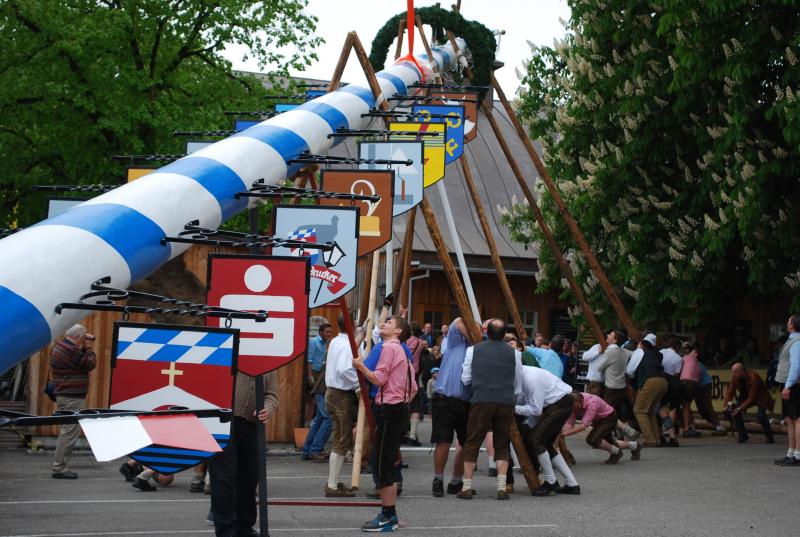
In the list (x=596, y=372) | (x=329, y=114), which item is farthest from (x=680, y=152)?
(x=329, y=114)

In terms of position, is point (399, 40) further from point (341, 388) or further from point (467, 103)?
point (341, 388)

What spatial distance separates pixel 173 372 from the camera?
5340 millimetres

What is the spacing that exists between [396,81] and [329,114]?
6.27 metres

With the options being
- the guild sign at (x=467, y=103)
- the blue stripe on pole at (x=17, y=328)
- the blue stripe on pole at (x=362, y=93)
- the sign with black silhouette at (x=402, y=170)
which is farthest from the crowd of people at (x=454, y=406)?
the blue stripe on pole at (x=17, y=328)

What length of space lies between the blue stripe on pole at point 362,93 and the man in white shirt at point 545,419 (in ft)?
11.2

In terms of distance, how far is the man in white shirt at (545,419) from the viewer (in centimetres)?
1378

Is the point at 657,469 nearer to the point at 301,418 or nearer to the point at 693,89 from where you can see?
the point at 301,418

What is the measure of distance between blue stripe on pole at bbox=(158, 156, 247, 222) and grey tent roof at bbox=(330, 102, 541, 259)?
29503mm

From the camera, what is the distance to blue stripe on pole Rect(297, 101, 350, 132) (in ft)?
33.9

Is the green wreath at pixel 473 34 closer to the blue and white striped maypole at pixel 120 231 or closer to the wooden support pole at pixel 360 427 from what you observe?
the wooden support pole at pixel 360 427

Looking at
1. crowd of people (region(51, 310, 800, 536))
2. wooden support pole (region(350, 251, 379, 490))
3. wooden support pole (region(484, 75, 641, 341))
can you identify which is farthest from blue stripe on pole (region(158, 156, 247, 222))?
wooden support pole (region(484, 75, 641, 341))

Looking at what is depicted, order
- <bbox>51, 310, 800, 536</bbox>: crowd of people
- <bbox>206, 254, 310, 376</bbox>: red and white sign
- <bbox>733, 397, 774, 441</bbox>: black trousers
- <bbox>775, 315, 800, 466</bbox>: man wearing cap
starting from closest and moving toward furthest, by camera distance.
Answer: <bbox>206, 254, 310, 376</bbox>: red and white sign < <bbox>51, 310, 800, 536</bbox>: crowd of people < <bbox>775, 315, 800, 466</bbox>: man wearing cap < <bbox>733, 397, 774, 441</bbox>: black trousers

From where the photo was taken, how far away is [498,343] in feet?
43.2

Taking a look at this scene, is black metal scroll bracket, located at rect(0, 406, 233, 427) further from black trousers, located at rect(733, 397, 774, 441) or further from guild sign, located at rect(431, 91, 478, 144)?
black trousers, located at rect(733, 397, 774, 441)
